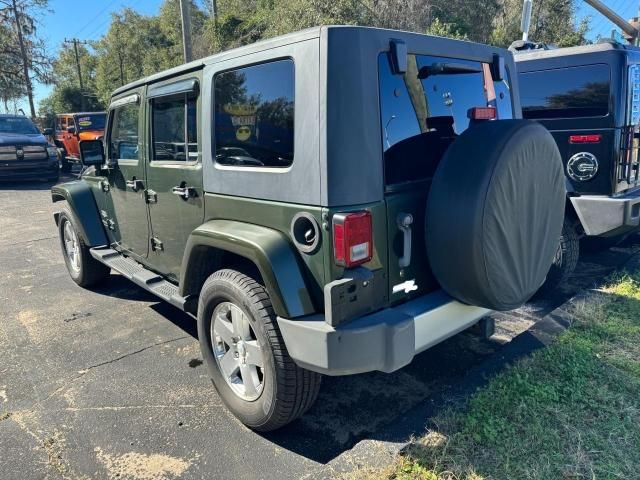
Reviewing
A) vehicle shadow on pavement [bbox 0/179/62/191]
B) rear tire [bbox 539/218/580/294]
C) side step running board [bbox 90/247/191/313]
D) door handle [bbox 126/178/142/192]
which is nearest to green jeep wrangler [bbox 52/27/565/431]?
side step running board [bbox 90/247/191/313]

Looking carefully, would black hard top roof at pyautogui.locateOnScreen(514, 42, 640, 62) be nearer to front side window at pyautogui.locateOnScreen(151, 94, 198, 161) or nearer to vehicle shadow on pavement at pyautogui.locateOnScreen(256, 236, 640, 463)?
vehicle shadow on pavement at pyautogui.locateOnScreen(256, 236, 640, 463)

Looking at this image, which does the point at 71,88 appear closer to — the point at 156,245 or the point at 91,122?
the point at 91,122

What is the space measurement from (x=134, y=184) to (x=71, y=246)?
6.73 feet

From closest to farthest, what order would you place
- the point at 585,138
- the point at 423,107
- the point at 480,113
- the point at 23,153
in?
the point at 423,107 → the point at 480,113 → the point at 585,138 → the point at 23,153

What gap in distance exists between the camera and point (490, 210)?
2297mm

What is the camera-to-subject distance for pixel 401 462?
7.68 ft

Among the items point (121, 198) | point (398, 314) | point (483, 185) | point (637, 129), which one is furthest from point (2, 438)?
point (637, 129)

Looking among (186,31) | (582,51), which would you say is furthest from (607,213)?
(186,31)

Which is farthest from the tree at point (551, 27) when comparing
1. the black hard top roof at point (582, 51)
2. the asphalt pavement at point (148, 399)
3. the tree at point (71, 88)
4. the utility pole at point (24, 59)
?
the tree at point (71, 88)

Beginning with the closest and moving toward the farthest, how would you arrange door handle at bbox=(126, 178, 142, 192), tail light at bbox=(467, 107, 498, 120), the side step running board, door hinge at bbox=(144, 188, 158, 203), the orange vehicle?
tail light at bbox=(467, 107, 498, 120), the side step running board, door hinge at bbox=(144, 188, 158, 203), door handle at bbox=(126, 178, 142, 192), the orange vehicle

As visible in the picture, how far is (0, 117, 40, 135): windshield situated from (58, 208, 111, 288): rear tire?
10.8 m

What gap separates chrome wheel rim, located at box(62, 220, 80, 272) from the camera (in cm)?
529

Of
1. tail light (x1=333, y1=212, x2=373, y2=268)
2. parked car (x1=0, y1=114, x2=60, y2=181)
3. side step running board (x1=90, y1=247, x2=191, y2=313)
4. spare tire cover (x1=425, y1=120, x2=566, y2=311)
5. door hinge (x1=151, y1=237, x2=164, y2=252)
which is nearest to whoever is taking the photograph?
tail light (x1=333, y1=212, x2=373, y2=268)

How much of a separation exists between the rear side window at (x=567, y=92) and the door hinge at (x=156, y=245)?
3.99 meters
